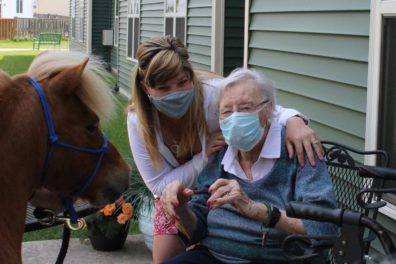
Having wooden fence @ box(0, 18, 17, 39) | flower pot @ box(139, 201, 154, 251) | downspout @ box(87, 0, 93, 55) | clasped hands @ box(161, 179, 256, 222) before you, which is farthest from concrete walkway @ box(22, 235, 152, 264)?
wooden fence @ box(0, 18, 17, 39)

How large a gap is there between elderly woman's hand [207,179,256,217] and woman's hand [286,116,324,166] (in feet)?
1.09

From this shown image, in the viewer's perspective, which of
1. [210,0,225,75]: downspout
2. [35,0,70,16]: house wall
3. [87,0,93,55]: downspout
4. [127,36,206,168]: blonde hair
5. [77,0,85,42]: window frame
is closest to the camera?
[127,36,206,168]: blonde hair

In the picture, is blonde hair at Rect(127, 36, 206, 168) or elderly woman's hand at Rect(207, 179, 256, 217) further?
blonde hair at Rect(127, 36, 206, 168)

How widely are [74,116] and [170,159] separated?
0.91 m

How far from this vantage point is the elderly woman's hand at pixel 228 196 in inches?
88.9

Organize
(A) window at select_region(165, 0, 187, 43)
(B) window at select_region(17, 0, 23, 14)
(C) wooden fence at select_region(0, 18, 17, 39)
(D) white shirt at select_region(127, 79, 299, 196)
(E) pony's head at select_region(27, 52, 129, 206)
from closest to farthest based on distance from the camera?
(E) pony's head at select_region(27, 52, 129, 206) → (D) white shirt at select_region(127, 79, 299, 196) → (A) window at select_region(165, 0, 187, 43) → (C) wooden fence at select_region(0, 18, 17, 39) → (B) window at select_region(17, 0, 23, 14)

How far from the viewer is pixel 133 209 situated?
4.99 metres

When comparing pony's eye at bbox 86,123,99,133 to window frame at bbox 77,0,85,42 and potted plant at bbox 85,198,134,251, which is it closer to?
potted plant at bbox 85,198,134,251

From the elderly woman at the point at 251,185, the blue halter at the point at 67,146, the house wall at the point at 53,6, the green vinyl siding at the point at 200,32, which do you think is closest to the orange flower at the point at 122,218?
the elderly woman at the point at 251,185

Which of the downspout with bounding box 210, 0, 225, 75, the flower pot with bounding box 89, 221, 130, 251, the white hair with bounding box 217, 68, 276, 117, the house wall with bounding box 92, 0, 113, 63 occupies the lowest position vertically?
the flower pot with bounding box 89, 221, 130, 251

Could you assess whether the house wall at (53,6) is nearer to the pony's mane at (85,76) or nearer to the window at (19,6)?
the window at (19,6)

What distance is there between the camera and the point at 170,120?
121 inches

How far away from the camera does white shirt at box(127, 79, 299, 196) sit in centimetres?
301

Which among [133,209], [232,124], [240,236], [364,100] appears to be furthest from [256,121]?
[133,209]
